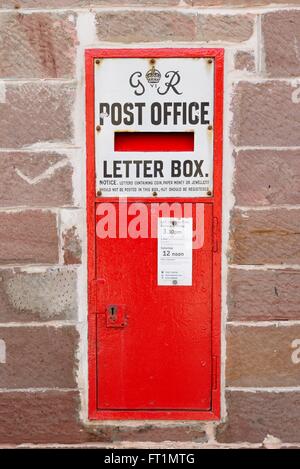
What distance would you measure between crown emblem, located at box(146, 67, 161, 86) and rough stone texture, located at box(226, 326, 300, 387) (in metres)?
1.02

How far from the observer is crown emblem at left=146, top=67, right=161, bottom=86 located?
2211mm

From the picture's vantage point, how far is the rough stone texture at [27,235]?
7.53 ft

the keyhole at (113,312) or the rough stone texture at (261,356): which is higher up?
the keyhole at (113,312)

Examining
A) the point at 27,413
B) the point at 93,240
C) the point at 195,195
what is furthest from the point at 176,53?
the point at 27,413

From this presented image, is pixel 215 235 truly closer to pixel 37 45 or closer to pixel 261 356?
pixel 261 356

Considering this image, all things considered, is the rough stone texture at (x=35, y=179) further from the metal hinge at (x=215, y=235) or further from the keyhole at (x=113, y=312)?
the metal hinge at (x=215, y=235)

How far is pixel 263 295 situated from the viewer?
2.31 meters

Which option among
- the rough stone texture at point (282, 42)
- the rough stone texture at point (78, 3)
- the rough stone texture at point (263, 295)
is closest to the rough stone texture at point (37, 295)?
the rough stone texture at point (263, 295)

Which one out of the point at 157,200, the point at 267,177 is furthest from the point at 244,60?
the point at 157,200

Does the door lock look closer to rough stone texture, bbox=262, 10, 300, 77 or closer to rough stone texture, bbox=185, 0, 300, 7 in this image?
rough stone texture, bbox=262, 10, 300, 77

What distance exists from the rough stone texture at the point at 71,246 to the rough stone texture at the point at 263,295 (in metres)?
0.62

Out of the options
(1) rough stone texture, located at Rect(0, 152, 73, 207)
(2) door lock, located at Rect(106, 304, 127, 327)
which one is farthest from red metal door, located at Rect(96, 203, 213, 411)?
(1) rough stone texture, located at Rect(0, 152, 73, 207)

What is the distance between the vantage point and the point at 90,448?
2.41 m

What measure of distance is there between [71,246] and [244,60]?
3.27 ft
